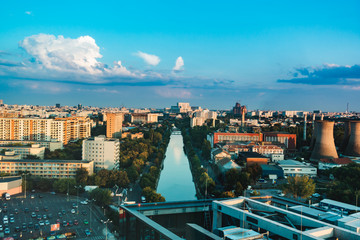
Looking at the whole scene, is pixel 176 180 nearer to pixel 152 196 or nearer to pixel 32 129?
pixel 152 196

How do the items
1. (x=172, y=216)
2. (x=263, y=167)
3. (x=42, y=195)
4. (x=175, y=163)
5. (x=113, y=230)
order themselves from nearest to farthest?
1. (x=172, y=216)
2. (x=113, y=230)
3. (x=42, y=195)
4. (x=263, y=167)
5. (x=175, y=163)

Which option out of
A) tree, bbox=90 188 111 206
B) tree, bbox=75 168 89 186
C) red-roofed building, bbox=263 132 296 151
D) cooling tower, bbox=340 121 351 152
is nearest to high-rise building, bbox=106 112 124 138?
red-roofed building, bbox=263 132 296 151

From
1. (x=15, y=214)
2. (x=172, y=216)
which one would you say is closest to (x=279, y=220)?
(x=172, y=216)

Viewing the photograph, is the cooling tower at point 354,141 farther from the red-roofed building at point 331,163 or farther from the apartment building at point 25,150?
the apartment building at point 25,150

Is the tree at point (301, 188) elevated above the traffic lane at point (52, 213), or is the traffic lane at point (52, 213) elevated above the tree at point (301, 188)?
the tree at point (301, 188)

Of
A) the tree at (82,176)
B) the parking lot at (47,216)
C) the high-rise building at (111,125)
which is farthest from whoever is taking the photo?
the high-rise building at (111,125)

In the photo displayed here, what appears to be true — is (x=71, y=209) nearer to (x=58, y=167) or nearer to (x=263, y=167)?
(x=58, y=167)

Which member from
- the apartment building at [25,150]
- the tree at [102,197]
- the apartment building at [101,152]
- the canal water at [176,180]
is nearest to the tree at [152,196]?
the tree at [102,197]
